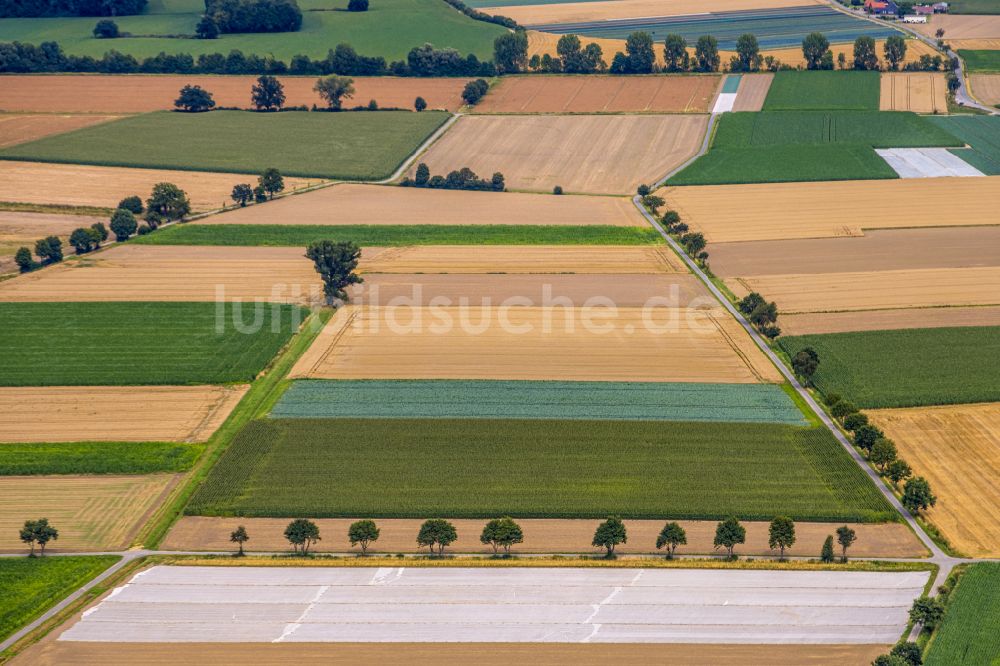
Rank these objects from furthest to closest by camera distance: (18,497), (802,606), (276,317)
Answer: (276,317) < (18,497) < (802,606)

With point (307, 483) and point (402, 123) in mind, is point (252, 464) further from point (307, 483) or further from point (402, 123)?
point (402, 123)

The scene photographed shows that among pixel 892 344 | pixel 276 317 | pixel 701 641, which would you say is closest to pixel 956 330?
pixel 892 344

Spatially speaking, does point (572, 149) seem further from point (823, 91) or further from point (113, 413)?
point (113, 413)

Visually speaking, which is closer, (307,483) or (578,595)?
(578,595)

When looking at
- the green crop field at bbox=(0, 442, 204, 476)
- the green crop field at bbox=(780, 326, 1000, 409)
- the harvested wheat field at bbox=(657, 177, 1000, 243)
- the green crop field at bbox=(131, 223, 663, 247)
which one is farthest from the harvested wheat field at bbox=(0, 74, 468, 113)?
the green crop field at bbox=(0, 442, 204, 476)

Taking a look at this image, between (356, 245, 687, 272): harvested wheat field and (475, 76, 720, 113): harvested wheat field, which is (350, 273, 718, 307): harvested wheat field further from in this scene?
(475, 76, 720, 113): harvested wheat field
